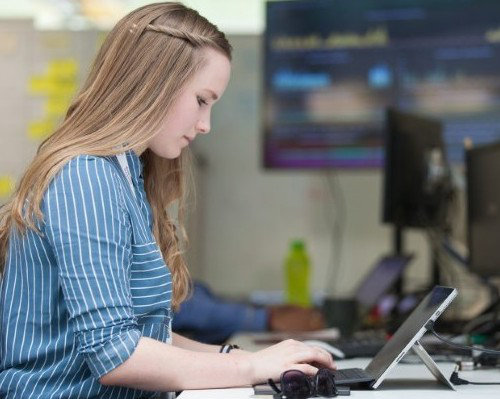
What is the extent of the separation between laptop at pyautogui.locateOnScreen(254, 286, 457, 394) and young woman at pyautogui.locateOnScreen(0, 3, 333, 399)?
0.06m

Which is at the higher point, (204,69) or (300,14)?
(300,14)

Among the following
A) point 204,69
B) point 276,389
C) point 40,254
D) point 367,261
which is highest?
point 204,69

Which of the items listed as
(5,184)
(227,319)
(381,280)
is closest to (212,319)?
(227,319)

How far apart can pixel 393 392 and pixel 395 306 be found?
169 centimetres

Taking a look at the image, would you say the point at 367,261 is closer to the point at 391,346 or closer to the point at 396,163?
the point at 396,163

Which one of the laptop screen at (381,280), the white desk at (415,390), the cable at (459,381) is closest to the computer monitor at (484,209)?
the laptop screen at (381,280)

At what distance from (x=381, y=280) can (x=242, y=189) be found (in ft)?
4.47

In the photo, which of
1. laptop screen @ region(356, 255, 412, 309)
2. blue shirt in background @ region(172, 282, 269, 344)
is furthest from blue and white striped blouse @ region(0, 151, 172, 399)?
laptop screen @ region(356, 255, 412, 309)

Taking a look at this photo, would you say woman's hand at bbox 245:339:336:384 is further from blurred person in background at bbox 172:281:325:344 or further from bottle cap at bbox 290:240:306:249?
bottle cap at bbox 290:240:306:249

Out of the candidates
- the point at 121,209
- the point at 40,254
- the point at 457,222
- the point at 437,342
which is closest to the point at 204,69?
the point at 121,209

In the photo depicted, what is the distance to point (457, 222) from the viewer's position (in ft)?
11.1

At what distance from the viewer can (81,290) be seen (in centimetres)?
133

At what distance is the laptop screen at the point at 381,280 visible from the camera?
9.32ft

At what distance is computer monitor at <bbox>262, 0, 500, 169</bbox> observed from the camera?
3.85 metres
